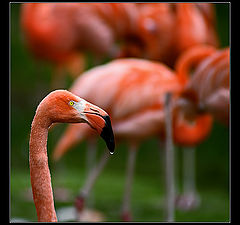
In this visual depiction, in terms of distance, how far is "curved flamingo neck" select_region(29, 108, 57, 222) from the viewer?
1.37 meters

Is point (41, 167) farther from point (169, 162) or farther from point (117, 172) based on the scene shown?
point (117, 172)

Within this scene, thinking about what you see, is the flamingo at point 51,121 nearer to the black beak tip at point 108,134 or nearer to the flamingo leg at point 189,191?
the black beak tip at point 108,134

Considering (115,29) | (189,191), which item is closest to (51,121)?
(189,191)

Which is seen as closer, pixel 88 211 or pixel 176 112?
pixel 176 112

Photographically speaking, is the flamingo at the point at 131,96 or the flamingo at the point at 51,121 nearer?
the flamingo at the point at 51,121

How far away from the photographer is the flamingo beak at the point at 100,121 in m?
1.34

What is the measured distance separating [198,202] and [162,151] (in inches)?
16.7

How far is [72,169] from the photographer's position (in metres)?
4.23

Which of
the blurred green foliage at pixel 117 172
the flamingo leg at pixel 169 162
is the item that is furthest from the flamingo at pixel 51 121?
the blurred green foliage at pixel 117 172

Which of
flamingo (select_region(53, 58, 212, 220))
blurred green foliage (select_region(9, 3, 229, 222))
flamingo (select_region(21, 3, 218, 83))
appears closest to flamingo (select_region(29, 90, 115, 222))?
flamingo (select_region(53, 58, 212, 220))

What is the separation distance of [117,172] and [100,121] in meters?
2.77

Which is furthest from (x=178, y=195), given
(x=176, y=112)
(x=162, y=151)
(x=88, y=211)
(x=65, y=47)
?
(x=65, y=47)

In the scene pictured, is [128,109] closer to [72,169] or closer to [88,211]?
[88,211]

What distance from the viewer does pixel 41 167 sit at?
1404 millimetres
